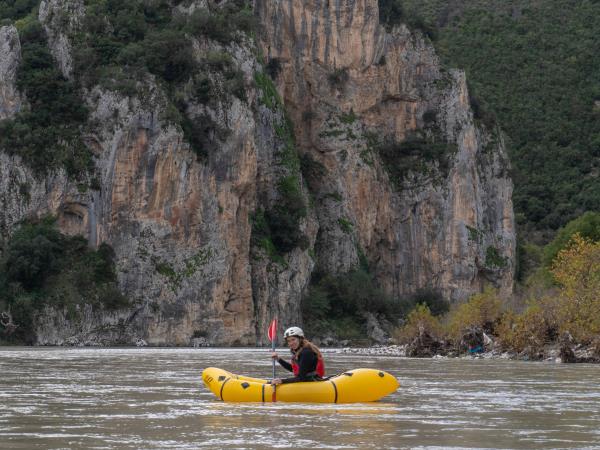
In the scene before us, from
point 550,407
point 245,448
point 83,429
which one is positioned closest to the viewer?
point 245,448

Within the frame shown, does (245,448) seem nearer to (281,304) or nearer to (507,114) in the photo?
(281,304)

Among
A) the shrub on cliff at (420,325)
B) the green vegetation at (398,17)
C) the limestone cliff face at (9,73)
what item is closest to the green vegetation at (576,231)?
the shrub on cliff at (420,325)

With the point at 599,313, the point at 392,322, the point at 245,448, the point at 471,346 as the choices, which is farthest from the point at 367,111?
the point at 245,448

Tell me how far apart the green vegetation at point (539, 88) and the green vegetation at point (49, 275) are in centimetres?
4359

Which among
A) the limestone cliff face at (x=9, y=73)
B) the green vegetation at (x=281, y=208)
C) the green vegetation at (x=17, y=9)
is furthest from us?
the green vegetation at (x=17, y=9)

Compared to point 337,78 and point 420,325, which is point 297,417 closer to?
point 420,325

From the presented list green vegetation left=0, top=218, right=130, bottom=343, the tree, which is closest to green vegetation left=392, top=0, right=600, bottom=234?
green vegetation left=0, top=218, right=130, bottom=343

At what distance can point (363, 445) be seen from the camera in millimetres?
16609

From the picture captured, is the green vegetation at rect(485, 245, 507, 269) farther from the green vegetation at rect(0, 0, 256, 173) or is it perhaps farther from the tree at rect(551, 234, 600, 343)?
the tree at rect(551, 234, 600, 343)

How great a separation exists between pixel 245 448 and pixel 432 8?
428 feet

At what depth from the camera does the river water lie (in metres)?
17.0

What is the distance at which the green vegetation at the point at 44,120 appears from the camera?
8462 centimetres

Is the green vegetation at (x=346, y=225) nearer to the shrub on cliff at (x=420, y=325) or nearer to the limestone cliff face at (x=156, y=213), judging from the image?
the limestone cliff face at (x=156, y=213)

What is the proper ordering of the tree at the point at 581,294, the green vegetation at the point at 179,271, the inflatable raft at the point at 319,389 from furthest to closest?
1. the green vegetation at the point at 179,271
2. the tree at the point at 581,294
3. the inflatable raft at the point at 319,389
